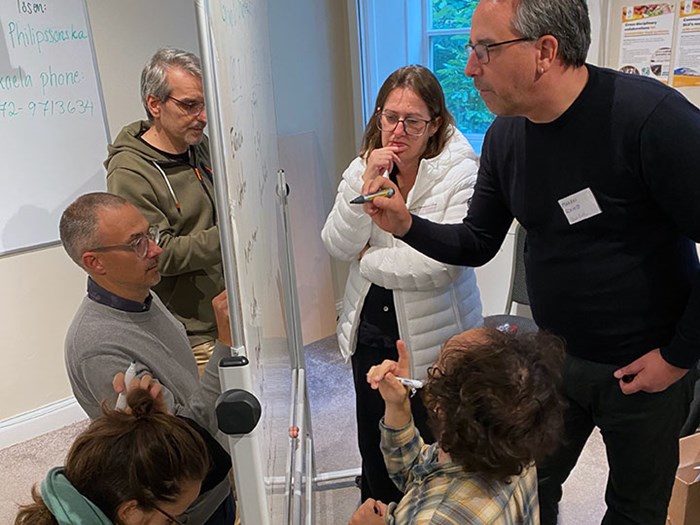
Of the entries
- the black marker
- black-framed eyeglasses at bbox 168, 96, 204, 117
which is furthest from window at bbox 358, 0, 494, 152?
the black marker

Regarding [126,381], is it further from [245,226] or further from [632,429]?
[632,429]

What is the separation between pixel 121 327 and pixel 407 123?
0.90 m

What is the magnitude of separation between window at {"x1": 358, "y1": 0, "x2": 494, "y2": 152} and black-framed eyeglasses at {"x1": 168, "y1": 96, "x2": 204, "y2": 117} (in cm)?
172

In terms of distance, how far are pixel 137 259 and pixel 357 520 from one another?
0.68 m

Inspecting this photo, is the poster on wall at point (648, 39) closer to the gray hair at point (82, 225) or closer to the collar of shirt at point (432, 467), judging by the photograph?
the collar of shirt at point (432, 467)

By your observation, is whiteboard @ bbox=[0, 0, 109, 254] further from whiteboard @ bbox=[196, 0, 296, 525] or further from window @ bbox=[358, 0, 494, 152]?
whiteboard @ bbox=[196, 0, 296, 525]

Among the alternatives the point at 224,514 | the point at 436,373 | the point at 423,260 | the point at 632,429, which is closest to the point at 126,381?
the point at 224,514

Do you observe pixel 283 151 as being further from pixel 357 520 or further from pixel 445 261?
pixel 357 520

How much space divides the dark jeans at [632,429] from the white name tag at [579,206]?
323 mm

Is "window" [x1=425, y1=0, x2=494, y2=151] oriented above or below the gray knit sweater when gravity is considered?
above

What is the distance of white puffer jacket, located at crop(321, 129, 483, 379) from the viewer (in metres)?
1.66

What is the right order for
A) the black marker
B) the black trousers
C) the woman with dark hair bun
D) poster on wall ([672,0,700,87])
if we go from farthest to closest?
poster on wall ([672,0,700,87]), the black trousers, the black marker, the woman with dark hair bun

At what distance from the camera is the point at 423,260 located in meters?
1.63

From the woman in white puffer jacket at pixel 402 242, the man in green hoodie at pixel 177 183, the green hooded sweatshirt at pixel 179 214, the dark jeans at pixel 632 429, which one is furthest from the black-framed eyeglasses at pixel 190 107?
the dark jeans at pixel 632 429
